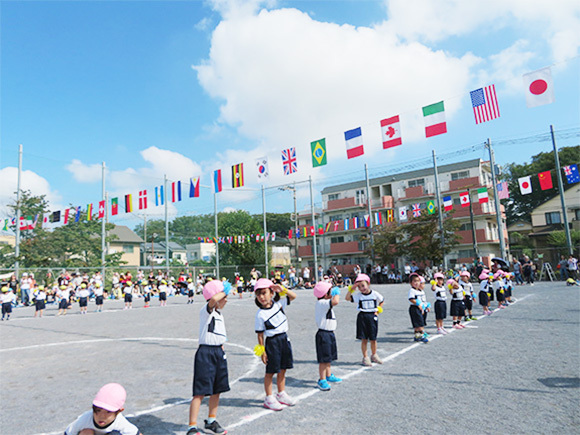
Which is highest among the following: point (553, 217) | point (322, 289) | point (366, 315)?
point (553, 217)

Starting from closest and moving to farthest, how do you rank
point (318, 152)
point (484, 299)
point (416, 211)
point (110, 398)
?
point (110, 398) → point (484, 299) → point (318, 152) → point (416, 211)

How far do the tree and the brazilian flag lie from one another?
41796mm

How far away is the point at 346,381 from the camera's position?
260 inches

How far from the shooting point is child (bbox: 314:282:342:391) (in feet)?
20.8

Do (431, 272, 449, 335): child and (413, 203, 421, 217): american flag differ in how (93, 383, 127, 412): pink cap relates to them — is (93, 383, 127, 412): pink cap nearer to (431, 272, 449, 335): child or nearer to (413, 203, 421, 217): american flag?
(431, 272, 449, 335): child

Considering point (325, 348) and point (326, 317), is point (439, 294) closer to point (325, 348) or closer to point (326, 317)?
point (326, 317)

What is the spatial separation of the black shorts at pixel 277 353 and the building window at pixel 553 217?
48.5 meters

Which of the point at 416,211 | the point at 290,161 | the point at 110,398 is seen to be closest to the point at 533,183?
the point at 416,211

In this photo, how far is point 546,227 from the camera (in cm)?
4509

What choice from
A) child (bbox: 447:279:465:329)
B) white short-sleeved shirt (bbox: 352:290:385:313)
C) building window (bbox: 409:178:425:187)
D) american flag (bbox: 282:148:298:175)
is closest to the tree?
building window (bbox: 409:178:425:187)

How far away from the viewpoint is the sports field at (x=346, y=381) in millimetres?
4906

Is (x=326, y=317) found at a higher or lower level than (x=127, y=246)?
lower

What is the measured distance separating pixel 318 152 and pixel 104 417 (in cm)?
1700

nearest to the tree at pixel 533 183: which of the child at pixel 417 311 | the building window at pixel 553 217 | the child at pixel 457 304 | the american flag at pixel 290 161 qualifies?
the building window at pixel 553 217
